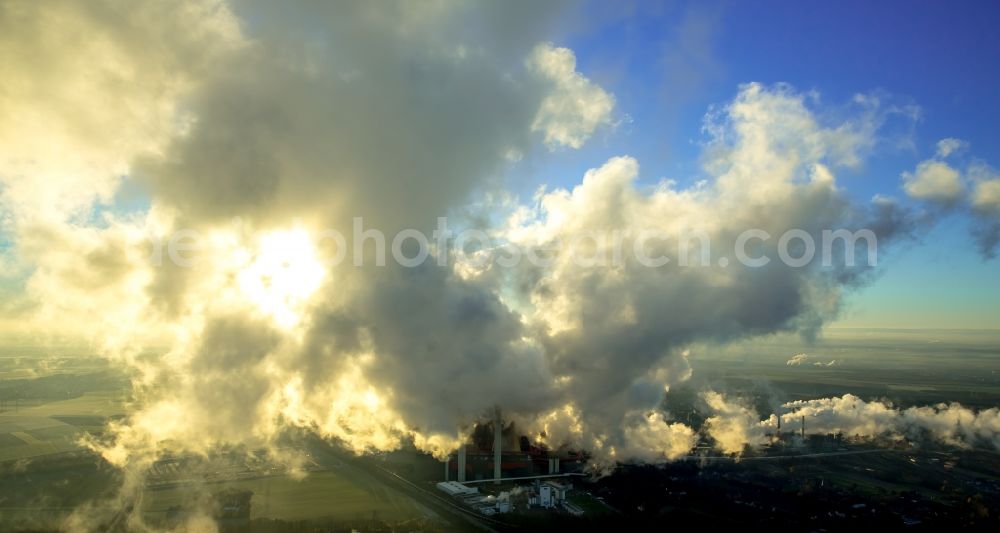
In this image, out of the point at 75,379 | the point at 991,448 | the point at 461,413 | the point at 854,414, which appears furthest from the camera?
the point at 854,414

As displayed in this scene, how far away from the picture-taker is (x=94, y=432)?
41.9 m

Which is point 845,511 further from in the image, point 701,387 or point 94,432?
point 94,432

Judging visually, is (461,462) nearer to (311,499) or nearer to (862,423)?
(311,499)

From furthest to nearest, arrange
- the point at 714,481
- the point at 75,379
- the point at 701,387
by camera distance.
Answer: the point at 701,387 → the point at 75,379 → the point at 714,481

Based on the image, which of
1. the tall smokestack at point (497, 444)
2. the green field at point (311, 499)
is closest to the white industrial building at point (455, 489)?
the green field at point (311, 499)

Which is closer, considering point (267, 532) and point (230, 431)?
point (267, 532)

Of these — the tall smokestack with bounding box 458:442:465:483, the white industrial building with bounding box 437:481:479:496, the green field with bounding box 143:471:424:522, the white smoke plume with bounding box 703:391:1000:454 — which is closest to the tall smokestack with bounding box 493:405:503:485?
the tall smokestack with bounding box 458:442:465:483

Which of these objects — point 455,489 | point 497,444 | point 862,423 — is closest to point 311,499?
point 455,489

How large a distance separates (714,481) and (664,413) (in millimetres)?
17809

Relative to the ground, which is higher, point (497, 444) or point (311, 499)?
point (497, 444)

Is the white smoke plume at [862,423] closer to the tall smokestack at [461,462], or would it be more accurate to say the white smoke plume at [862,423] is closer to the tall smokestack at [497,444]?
the tall smokestack at [497,444]

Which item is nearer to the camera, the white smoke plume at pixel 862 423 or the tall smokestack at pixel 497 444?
the tall smokestack at pixel 497 444

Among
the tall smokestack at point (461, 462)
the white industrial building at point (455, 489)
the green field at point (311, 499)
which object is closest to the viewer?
the green field at point (311, 499)

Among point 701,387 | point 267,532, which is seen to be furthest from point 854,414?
point 267,532
